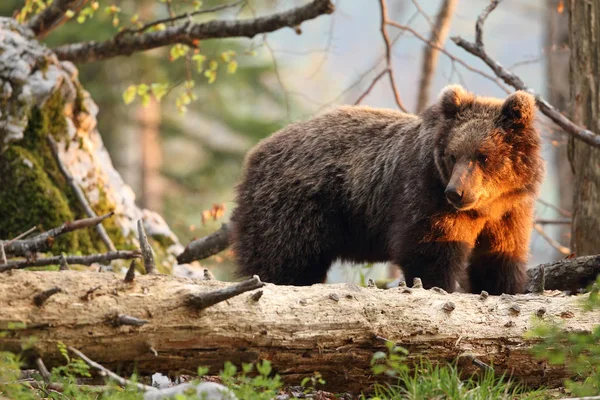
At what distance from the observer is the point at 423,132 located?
5938mm

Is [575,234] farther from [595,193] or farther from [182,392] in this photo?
[182,392]

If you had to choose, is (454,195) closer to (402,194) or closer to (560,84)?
(402,194)

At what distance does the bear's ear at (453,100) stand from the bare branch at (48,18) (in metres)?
3.92

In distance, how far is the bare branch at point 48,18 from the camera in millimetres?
7500

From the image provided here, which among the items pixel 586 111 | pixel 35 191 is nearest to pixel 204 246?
pixel 35 191

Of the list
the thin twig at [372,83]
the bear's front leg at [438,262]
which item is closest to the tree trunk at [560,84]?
the thin twig at [372,83]

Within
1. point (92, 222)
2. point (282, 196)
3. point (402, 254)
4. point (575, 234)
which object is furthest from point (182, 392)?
point (575, 234)

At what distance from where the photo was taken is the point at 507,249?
5793 mm

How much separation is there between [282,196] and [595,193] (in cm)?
265

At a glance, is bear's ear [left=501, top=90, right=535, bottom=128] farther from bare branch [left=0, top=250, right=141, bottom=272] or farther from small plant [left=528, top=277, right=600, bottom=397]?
bare branch [left=0, top=250, right=141, bottom=272]

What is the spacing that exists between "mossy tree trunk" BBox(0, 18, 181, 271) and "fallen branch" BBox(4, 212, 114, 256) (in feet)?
4.33

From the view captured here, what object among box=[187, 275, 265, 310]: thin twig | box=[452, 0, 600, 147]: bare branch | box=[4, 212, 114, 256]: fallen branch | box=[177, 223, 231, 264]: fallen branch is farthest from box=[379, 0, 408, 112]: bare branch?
box=[187, 275, 265, 310]: thin twig

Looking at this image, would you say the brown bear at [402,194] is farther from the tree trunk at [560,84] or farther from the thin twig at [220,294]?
the tree trunk at [560,84]

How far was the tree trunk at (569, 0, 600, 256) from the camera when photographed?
6414mm
